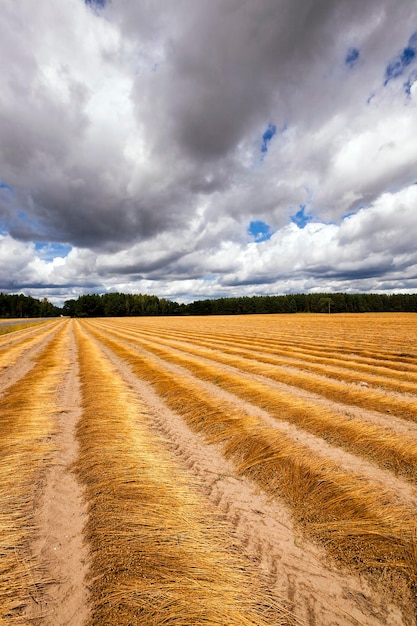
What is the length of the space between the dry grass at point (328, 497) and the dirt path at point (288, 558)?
0.20m

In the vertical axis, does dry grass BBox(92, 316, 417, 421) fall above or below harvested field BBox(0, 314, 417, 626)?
below

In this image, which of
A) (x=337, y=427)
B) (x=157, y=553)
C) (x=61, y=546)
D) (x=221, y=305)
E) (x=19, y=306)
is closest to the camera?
(x=157, y=553)

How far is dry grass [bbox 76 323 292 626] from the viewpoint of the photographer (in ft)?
7.32

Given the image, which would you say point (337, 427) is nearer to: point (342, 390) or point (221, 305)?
point (342, 390)

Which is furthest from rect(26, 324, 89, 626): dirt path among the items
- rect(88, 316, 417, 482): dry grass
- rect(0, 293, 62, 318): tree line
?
rect(0, 293, 62, 318): tree line

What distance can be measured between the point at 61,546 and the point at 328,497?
3331 millimetres

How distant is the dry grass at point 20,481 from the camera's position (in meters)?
2.43

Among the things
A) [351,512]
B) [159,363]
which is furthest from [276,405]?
[159,363]

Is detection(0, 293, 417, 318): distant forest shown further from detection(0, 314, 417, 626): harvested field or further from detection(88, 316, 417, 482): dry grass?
detection(0, 314, 417, 626): harvested field

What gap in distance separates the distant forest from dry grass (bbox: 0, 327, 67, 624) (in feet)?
459

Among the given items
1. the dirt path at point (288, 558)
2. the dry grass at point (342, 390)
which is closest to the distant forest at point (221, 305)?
the dry grass at point (342, 390)

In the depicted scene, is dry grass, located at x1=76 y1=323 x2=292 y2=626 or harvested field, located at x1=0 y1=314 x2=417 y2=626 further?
harvested field, located at x1=0 y1=314 x2=417 y2=626

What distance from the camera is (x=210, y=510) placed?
3557 millimetres

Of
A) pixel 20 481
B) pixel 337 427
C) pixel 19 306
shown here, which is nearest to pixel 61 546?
pixel 20 481
